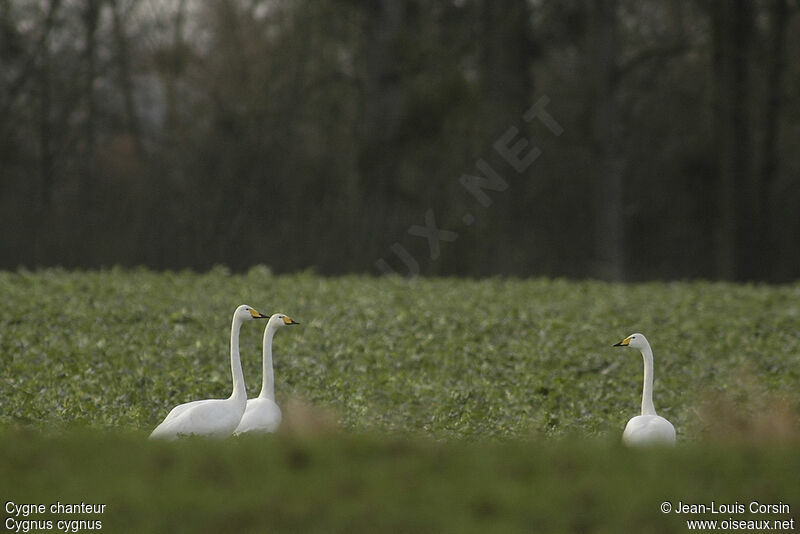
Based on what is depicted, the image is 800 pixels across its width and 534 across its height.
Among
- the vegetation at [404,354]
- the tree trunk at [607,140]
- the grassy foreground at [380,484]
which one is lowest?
the vegetation at [404,354]

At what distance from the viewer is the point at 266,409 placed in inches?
288

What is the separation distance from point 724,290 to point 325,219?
27.1 ft

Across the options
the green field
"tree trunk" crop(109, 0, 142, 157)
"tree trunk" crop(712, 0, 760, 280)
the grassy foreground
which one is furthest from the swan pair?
"tree trunk" crop(109, 0, 142, 157)

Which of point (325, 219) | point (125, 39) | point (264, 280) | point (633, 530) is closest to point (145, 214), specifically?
point (325, 219)

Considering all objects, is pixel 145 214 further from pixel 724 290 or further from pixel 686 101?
pixel 686 101

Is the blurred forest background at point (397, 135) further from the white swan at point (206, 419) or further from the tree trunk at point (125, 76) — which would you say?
the white swan at point (206, 419)

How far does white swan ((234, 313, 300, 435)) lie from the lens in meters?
7.17

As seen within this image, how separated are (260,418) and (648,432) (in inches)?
100

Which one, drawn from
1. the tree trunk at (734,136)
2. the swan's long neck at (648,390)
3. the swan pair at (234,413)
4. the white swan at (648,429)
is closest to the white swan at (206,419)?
the swan pair at (234,413)

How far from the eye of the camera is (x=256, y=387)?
991cm

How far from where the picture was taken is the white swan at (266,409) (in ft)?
23.5

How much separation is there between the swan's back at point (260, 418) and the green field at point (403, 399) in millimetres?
143

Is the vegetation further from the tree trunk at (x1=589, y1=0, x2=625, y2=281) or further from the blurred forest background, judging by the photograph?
the tree trunk at (x1=589, y1=0, x2=625, y2=281)


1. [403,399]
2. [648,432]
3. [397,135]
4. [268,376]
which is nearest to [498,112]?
[397,135]
